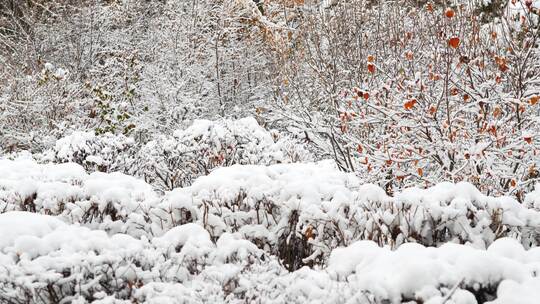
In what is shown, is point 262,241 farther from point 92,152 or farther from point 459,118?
point 92,152

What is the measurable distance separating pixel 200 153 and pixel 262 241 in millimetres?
2664

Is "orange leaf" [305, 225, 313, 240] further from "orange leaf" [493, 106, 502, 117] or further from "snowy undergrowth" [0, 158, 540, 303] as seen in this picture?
"orange leaf" [493, 106, 502, 117]

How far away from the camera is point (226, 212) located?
11.3 feet

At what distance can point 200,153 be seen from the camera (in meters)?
5.85

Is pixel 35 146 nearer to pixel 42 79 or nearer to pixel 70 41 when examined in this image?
pixel 42 79

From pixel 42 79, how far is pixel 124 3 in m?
4.97

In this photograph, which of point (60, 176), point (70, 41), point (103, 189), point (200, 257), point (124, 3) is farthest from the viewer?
point (124, 3)

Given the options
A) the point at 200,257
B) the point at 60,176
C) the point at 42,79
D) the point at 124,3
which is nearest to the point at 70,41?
the point at 124,3

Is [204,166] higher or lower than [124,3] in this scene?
lower

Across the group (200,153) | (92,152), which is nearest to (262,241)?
(200,153)

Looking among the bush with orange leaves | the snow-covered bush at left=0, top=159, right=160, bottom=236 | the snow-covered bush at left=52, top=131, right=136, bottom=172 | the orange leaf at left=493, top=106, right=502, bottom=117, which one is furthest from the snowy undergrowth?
the snow-covered bush at left=52, top=131, right=136, bottom=172

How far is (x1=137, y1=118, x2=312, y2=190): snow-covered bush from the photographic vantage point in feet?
19.1

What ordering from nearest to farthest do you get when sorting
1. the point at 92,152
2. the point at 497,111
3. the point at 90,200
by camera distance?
1. the point at 90,200
2. the point at 497,111
3. the point at 92,152

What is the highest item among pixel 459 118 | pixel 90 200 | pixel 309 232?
pixel 459 118
